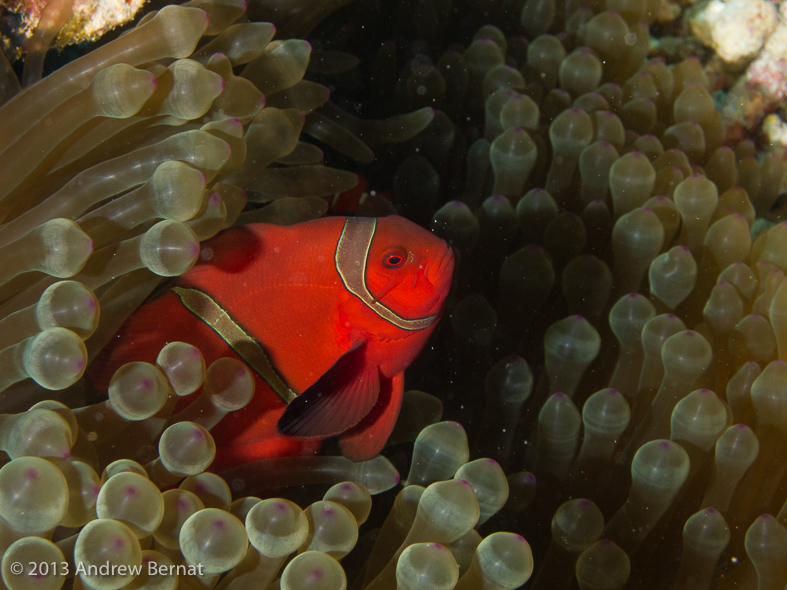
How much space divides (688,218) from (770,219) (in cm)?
71

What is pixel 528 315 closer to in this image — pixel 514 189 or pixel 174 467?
pixel 514 189

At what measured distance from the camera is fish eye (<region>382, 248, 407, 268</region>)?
1161 millimetres

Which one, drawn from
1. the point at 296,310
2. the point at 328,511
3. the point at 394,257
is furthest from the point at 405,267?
the point at 328,511

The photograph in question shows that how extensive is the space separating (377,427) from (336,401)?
14cm

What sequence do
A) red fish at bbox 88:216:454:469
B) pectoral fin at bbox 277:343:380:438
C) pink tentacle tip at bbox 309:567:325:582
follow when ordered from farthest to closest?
1. red fish at bbox 88:216:454:469
2. pectoral fin at bbox 277:343:380:438
3. pink tentacle tip at bbox 309:567:325:582

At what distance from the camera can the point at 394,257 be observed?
1162 mm

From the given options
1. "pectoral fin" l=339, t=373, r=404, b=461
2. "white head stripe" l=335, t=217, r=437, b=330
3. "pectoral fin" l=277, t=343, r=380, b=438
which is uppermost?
"white head stripe" l=335, t=217, r=437, b=330

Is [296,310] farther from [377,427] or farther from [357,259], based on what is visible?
[377,427]

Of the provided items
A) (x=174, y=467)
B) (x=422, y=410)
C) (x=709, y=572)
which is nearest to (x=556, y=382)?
(x=422, y=410)

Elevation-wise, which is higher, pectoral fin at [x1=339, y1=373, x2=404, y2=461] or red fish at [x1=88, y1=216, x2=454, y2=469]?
red fish at [x1=88, y1=216, x2=454, y2=469]

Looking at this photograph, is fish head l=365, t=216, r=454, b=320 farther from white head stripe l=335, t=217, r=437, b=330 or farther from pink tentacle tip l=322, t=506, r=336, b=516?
pink tentacle tip l=322, t=506, r=336, b=516

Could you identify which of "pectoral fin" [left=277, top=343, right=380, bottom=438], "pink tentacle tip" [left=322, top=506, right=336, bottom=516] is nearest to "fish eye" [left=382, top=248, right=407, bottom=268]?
"pectoral fin" [left=277, top=343, right=380, bottom=438]

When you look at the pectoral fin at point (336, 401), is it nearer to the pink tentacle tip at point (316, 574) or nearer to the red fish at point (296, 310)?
the red fish at point (296, 310)

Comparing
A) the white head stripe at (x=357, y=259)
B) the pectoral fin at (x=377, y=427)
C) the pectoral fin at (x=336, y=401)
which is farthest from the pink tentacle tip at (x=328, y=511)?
the white head stripe at (x=357, y=259)
